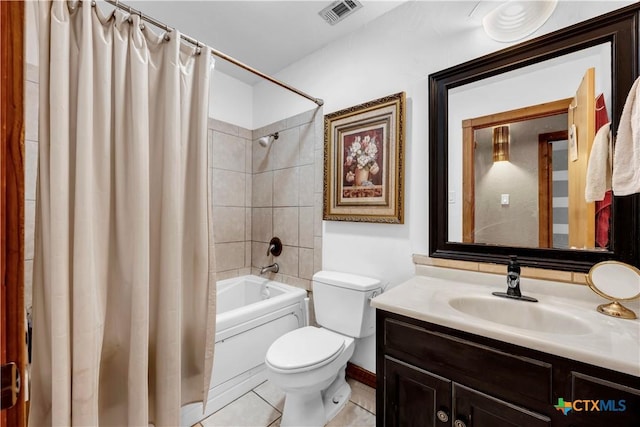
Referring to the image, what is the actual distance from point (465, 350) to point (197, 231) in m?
1.18

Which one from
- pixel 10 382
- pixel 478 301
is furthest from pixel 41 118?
pixel 478 301

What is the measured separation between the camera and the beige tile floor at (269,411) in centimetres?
149

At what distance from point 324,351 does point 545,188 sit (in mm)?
1332

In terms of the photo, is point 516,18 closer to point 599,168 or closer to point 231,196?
point 599,168

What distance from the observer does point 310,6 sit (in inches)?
65.4

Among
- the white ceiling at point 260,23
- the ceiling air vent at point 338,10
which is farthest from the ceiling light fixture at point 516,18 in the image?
the ceiling air vent at point 338,10

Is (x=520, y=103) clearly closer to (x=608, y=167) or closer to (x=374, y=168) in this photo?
(x=608, y=167)

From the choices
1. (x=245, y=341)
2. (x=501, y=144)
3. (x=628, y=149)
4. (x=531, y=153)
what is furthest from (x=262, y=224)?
(x=628, y=149)

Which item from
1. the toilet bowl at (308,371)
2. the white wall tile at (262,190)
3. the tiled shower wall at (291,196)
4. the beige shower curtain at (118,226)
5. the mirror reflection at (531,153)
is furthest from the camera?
the white wall tile at (262,190)

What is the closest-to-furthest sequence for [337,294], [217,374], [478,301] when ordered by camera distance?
[478,301] < [217,374] < [337,294]

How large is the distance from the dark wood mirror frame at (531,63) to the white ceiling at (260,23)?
702 millimetres

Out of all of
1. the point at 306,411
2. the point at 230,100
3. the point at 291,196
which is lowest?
the point at 306,411

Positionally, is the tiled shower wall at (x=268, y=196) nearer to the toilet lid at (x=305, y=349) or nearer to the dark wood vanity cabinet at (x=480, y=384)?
the toilet lid at (x=305, y=349)

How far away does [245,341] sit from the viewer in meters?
1.71
